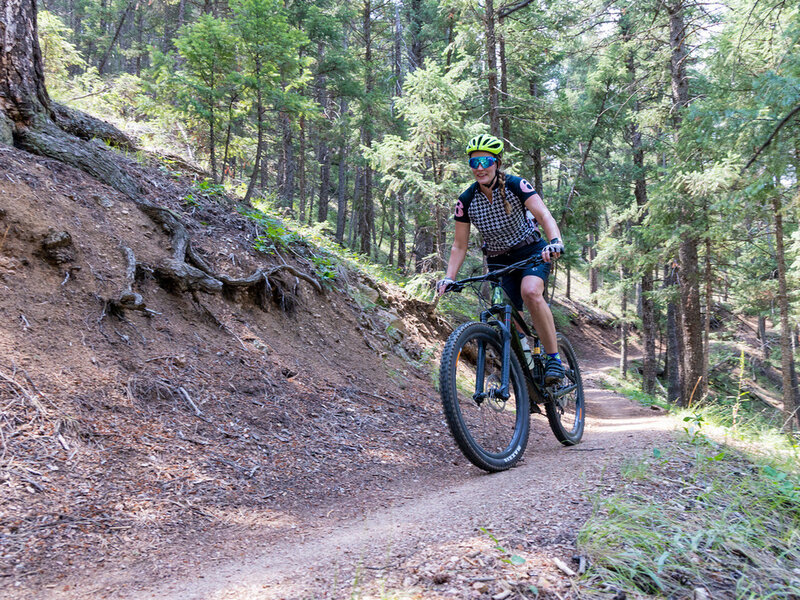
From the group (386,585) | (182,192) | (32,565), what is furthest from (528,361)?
(182,192)

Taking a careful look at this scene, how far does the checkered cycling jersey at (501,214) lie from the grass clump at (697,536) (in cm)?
211

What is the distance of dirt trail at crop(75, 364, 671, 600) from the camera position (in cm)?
176

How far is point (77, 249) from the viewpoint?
4.26 metres

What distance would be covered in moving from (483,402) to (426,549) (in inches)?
72.2

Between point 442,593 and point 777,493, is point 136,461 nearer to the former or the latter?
point 442,593

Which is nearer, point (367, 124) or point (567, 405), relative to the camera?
point (567, 405)

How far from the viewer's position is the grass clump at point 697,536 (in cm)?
170

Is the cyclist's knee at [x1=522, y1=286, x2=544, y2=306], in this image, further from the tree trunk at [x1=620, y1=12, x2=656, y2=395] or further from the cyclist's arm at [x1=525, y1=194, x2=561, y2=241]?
the tree trunk at [x1=620, y1=12, x2=656, y2=395]

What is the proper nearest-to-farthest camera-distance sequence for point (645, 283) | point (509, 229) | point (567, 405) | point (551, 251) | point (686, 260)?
1. point (551, 251)
2. point (509, 229)
3. point (567, 405)
4. point (686, 260)
5. point (645, 283)

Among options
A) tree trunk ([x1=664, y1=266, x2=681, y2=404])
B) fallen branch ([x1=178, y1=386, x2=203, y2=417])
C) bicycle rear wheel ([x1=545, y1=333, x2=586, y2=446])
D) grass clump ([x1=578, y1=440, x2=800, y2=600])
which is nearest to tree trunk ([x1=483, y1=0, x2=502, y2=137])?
bicycle rear wheel ([x1=545, y1=333, x2=586, y2=446])

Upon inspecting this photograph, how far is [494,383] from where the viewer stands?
3.79 m

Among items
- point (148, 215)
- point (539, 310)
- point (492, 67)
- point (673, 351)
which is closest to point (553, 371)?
point (539, 310)

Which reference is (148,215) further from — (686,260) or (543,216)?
(686,260)

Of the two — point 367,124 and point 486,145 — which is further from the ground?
point 367,124
